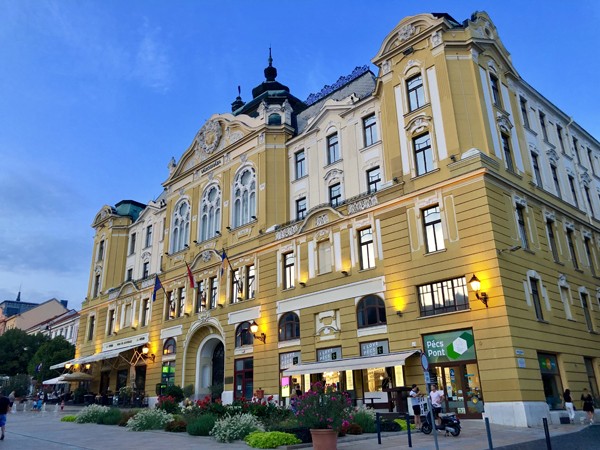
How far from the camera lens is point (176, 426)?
70.7ft

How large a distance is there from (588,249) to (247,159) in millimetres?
24421

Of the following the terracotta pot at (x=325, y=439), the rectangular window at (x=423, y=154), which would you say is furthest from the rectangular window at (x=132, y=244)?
the terracotta pot at (x=325, y=439)

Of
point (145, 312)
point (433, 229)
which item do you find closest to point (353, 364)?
point (433, 229)

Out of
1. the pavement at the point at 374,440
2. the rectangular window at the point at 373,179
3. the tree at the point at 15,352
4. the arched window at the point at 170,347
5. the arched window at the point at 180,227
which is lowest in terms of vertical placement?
the pavement at the point at 374,440

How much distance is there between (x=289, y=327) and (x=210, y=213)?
1387cm

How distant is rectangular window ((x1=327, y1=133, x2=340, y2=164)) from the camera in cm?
3231

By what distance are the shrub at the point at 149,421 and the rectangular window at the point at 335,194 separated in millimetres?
15514

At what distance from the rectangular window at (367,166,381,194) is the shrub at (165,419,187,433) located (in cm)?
1592

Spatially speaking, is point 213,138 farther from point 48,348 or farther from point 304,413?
point 48,348

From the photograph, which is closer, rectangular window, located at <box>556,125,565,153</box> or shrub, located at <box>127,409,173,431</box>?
shrub, located at <box>127,409,173,431</box>

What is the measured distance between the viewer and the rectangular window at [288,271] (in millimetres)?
32125

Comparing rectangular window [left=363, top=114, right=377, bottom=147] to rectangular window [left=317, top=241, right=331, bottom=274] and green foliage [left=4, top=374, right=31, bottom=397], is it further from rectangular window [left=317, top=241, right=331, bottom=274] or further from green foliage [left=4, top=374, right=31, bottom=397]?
green foliage [left=4, top=374, right=31, bottom=397]

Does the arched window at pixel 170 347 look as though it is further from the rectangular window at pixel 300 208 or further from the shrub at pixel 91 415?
the rectangular window at pixel 300 208

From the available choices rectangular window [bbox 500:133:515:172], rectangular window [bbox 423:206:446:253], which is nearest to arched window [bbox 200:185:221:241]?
rectangular window [bbox 423:206:446:253]
